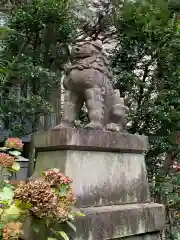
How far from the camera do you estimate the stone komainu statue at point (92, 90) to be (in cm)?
295

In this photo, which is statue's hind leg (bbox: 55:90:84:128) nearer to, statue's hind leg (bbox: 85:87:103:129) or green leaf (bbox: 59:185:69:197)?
statue's hind leg (bbox: 85:87:103:129)

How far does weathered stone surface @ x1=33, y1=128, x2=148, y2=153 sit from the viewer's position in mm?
2635

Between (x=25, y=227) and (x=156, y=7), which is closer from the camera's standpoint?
(x=25, y=227)

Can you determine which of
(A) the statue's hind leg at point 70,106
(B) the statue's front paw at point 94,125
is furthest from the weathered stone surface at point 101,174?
(A) the statue's hind leg at point 70,106

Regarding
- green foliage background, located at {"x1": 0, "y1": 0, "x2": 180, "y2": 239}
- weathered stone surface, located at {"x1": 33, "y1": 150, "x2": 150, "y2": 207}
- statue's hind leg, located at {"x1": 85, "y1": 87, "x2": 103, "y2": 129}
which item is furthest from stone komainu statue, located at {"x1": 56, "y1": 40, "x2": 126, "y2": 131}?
green foliage background, located at {"x1": 0, "y1": 0, "x2": 180, "y2": 239}

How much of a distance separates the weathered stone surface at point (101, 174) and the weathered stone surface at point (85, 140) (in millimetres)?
56

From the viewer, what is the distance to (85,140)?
2.70m

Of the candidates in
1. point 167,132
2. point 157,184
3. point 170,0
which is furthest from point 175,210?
point 170,0

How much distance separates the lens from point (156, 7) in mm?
5781

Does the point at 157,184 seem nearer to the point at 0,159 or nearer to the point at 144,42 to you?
the point at 144,42

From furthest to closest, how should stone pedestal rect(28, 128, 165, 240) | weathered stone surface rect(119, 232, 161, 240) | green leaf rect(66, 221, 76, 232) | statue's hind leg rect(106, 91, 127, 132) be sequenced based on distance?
statue's hind leg rect(106, 91, 127, 132) < weathered stone surface rect(119, 232, 161, 240) < stone pedestal rect(28, 128, 165, 240) < green leaf rect(66, 221, 76, 232)

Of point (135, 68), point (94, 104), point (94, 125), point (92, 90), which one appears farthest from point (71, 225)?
point (135, 68)

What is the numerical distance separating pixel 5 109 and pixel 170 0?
155 inches

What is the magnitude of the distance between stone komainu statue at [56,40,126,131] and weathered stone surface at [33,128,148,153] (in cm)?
12
